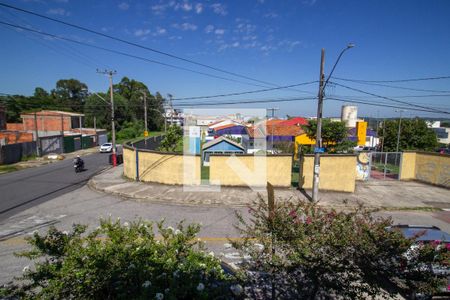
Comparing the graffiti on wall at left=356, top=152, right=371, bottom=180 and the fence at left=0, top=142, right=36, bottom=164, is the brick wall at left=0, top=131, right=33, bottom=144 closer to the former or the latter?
the fence at left=0, top=142, right=36, bottom=164

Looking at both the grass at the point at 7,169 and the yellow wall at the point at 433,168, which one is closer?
the yellow wall at the point at 433,168

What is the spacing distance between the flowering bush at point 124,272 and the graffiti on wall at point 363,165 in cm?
1522

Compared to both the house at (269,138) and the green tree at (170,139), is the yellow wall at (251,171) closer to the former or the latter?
the green tree at (170,139)

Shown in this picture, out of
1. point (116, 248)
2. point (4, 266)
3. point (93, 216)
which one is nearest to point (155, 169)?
point (93, 216)

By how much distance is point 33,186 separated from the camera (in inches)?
573

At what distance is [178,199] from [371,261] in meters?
9.58

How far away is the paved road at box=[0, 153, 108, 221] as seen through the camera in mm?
11219

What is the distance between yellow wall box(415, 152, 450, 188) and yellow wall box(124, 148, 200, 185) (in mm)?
15062

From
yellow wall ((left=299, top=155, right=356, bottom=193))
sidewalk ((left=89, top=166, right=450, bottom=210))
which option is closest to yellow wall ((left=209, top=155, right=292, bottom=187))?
sidewalk ((left=89, top=166, right=450, bottom=210))

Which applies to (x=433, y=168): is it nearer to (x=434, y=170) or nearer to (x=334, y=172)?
(x=434, y=170)

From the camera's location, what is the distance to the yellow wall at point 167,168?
13.7m

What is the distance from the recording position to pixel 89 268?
3.36 metres

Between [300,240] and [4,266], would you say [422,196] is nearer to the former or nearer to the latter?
[300,240]

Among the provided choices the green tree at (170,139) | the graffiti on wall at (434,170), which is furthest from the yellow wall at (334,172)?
the green tree at (170,139)
